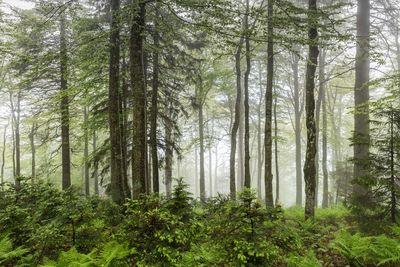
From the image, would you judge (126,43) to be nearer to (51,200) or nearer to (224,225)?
(51,200)

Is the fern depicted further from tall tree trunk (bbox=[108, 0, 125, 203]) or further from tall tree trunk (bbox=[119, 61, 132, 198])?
tall tree trunk (bbox=[119, 61, 132, 198])

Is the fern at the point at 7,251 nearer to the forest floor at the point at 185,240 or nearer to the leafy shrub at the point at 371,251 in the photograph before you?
the forest floor at the point at 185,240

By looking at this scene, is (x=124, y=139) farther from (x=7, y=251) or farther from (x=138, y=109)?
(x=7, y=251)

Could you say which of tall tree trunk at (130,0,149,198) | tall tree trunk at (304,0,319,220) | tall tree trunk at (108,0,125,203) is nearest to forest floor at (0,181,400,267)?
tall tree trunk at (130,0,149,198)

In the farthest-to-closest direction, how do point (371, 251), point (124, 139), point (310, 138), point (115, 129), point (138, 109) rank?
1. point (124, 139)
2. point (115, 129)
3. point (310, 138)
4. point (138, 109)
5. point (371, 251)

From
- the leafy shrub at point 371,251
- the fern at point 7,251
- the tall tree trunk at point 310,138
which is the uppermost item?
the tall tree trunk at point 310,138

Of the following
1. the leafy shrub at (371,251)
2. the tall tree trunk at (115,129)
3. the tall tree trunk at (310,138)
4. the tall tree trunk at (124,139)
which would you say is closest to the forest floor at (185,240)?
the leafy shrub at (371,251)

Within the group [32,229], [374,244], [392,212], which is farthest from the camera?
[392,212]

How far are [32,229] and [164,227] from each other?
3683mm

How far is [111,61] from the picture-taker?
1154cm

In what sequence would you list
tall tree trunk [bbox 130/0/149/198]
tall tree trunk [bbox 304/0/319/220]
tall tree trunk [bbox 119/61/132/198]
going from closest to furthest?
1. tall tree trunk [bbox 130/0/149/198]
2. tall tree trunk [bbox 304/0/319/220]
3. tall tree trunk [bbox 119/61/132/198]

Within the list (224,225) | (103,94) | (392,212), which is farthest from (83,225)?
(103,94)

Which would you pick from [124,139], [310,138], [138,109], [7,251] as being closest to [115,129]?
[124,139]

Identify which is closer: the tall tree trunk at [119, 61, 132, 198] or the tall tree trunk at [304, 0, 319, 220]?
the tall tree trunk at [304, 0, 319, 220]
